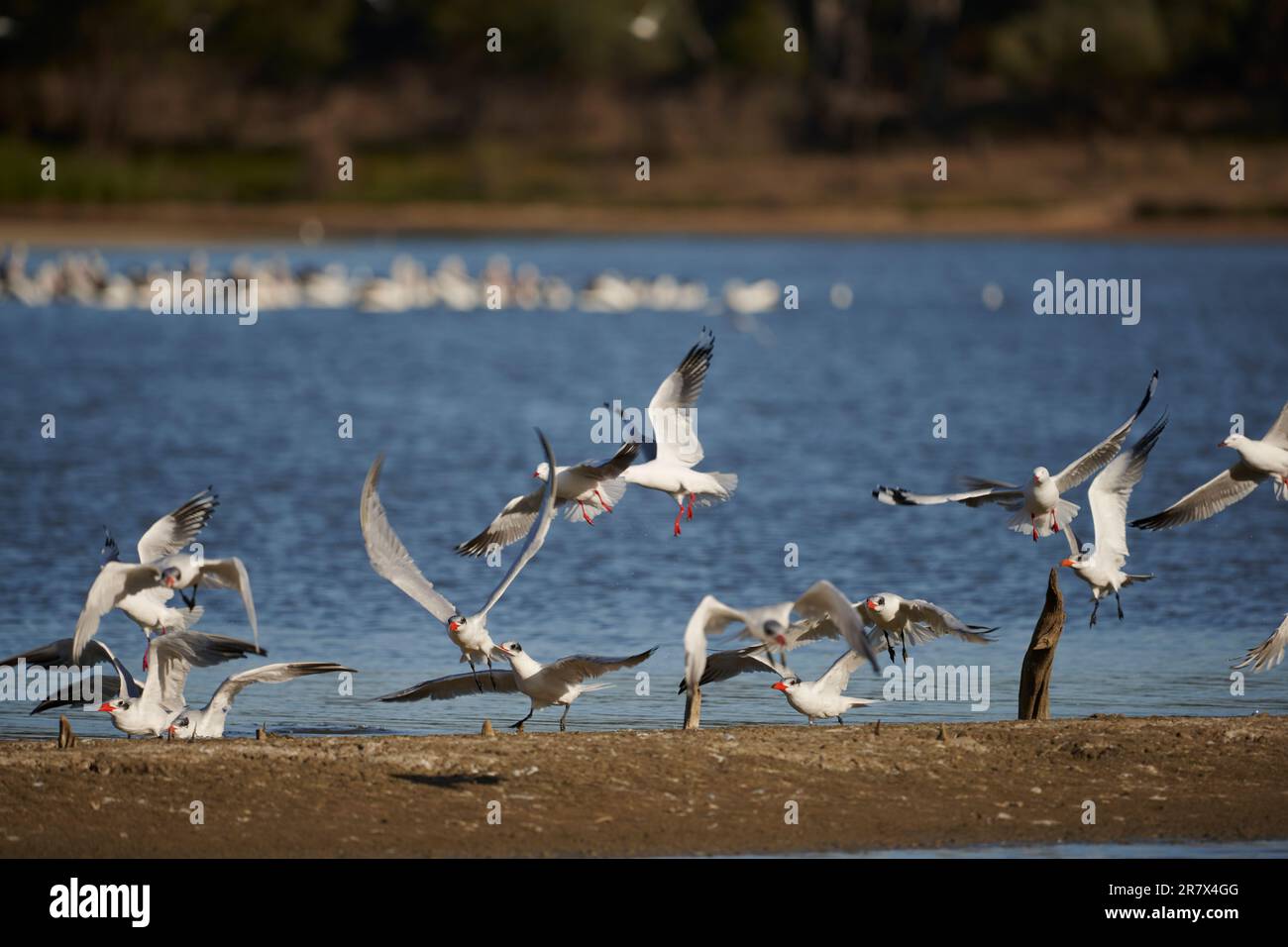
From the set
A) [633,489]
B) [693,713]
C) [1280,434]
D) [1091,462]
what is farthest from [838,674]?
[633,489]

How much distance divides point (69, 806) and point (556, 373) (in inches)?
1088

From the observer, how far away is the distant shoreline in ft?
188

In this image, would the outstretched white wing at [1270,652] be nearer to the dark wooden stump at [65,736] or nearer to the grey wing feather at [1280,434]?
the grey wing feather at [1280,434]

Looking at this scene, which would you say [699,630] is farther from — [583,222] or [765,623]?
[583,222]

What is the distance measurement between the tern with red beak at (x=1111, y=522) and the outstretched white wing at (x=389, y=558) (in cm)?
363

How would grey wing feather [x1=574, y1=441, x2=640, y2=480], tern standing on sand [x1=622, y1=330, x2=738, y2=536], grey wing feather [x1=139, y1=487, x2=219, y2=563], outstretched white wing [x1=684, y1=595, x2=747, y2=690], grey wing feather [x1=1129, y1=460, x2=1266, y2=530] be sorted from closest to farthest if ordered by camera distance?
outstretched white wing [x1=684, y1=595, x2=747, y2=690], grey wing feather [x1=139, y1=487, x2=219, y2=563], grey wing feather [x1=1129, y1=460, x2=1266, y2=530], grey wing feather [x1=574, y1=441, x2=640, y2=480], tern standing on sand [x1=622, y1=330, x2=738, y2=536]

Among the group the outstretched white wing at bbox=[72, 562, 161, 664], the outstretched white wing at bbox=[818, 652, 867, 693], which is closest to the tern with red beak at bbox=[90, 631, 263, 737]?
the outstretched white wing at bbox=[72, 562, 161, 664]

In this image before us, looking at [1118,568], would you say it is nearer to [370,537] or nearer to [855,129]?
[370,537]

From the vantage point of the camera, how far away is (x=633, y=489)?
2331 cm

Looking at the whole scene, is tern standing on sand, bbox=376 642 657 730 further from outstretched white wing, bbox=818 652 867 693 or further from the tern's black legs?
outstretched white wing, bbox=818 652 867 693

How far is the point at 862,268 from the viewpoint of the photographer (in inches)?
2398

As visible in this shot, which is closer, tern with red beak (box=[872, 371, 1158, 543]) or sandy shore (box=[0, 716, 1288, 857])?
sandy shore (box=[0, 716, 1288, 857])

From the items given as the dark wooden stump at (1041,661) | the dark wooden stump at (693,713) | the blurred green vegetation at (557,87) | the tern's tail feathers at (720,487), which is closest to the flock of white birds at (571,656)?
the dark wooden stump at (693,713)

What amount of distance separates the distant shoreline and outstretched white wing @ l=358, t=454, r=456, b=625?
4656cm
